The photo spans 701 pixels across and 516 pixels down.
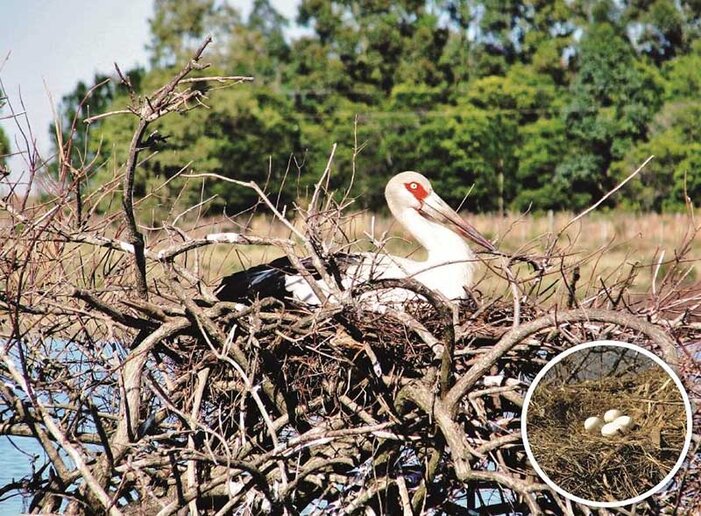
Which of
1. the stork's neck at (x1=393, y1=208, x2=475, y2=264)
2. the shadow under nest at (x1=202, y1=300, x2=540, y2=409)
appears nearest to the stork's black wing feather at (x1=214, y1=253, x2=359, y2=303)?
the shadow under nest at (x1=202, y1=300, x2=540, y2=409)

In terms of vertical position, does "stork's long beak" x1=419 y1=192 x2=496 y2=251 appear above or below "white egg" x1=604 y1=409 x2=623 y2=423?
above

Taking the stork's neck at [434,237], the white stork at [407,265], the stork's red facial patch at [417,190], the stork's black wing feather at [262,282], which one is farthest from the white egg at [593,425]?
the stork's red facial patch at [417,190]

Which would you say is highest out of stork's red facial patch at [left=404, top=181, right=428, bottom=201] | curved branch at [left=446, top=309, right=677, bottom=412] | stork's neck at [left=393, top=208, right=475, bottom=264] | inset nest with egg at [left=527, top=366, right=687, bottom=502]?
stork's red facial patch at [left=404, top=181, right=428, bottom=201]

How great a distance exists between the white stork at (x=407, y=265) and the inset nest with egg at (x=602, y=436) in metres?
0.78

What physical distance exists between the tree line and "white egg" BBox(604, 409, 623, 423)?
3603cm

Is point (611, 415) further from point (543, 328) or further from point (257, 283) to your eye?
point (257, 283)

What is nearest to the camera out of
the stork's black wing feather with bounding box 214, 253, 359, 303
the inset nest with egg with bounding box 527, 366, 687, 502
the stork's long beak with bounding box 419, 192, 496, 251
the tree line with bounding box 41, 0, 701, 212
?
the inset nest with egg with bounding box 527, 366, 687, 502

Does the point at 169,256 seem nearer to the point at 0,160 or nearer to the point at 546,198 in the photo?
the point at 0,160

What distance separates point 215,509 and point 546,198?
42.8m

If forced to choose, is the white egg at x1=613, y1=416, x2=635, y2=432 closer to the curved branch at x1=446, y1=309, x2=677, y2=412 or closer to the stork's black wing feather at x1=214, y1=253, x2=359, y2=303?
the curved branch at x1=446, y1=309, x2=677, y2=412

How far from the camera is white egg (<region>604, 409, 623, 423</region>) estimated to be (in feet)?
15.0

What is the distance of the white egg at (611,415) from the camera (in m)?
4.56

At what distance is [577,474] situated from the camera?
15.1 feet

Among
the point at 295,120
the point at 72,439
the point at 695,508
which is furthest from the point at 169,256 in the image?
the point at 295,120
